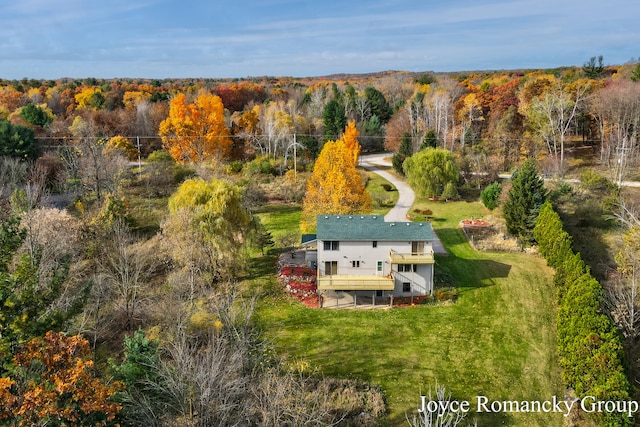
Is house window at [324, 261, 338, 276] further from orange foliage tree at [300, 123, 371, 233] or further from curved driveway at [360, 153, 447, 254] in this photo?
curved driveway at [360, 153, 447, 254]

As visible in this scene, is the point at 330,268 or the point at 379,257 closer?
the point at 379,257

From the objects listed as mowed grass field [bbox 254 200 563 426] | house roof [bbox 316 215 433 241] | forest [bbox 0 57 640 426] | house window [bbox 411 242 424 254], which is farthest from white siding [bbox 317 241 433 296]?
forest [bbox 0 57 640 426]

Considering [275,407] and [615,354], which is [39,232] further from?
[615,354]

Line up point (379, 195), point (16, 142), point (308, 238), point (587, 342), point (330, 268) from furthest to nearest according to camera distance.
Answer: point (379, 195) → point (16, 142) → point (308, 238) → point (330, 268) → point (587, 342)

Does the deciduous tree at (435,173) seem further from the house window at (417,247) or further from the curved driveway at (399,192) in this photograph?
the house window at (417,247)

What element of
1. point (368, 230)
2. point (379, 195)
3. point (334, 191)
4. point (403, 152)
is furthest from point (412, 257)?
point (403, 152)

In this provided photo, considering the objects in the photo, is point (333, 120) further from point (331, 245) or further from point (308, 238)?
point (331, 245)

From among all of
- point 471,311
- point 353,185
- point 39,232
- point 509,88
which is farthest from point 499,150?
point 39,232
